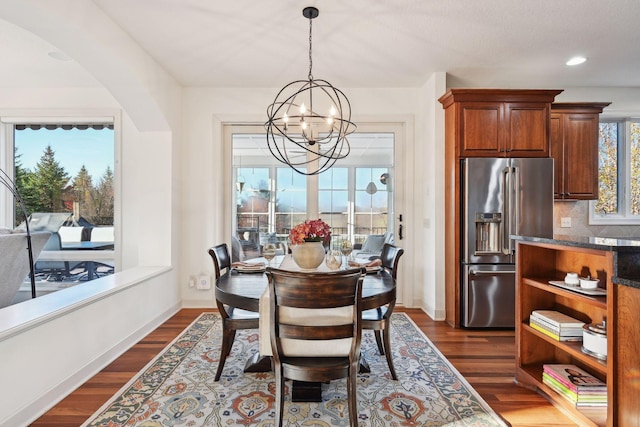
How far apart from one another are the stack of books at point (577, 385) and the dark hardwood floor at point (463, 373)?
0.14 m

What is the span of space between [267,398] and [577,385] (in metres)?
1.77

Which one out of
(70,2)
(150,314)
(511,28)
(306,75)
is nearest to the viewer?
(70,2)

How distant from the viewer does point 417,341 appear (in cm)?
310

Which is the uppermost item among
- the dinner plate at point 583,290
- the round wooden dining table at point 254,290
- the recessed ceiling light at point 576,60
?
the recessed ceiling light at point 576,60

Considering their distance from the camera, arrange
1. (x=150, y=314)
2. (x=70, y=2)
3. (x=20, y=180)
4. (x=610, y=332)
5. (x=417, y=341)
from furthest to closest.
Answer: (x=20, y=180) → (x=150, y=314) → (x=417, y=341) → (x=70, y=2) → (x=610, y=332)

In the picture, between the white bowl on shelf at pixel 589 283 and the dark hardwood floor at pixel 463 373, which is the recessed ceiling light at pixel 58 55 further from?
the white bowl on shelf at pixel 589 283

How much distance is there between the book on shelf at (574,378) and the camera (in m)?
1.88

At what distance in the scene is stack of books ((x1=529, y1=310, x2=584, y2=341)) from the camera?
197 cm

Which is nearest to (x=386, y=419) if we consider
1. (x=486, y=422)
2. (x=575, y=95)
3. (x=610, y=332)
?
(x=486, y=422)

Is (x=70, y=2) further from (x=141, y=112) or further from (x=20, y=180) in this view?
(x=20, y=180)

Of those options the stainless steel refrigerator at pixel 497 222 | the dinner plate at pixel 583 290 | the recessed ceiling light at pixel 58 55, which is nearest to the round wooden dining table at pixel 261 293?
the dinner plate at pixel 583 290

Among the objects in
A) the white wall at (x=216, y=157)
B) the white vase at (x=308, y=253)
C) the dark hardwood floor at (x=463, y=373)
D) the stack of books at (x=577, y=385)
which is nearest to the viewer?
the stack of books at (x=577, y=385)

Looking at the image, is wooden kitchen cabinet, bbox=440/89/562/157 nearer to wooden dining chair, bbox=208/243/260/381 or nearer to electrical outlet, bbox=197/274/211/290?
wooden dining chair, bbox=208/243/260/381

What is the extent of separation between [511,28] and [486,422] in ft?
9.48
